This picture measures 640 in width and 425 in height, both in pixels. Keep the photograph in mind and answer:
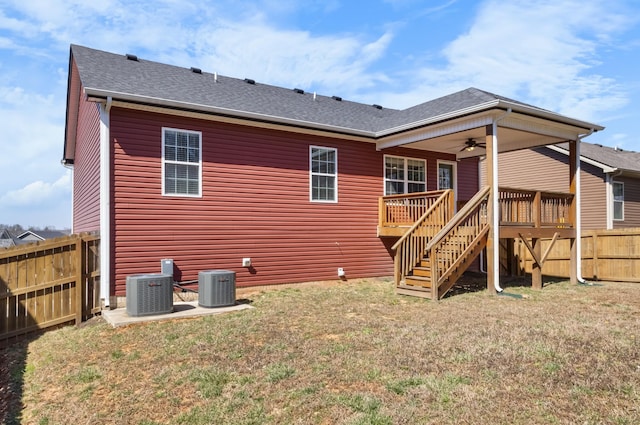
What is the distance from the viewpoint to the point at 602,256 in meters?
11.4

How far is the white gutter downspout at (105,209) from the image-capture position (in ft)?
24.3

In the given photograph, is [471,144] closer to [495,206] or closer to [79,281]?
[495,206]

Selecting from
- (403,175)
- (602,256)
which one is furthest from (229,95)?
(602,256)

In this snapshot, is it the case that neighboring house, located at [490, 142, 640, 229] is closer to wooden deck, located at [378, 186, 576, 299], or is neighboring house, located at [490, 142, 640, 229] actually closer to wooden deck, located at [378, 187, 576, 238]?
wooden deck, located at [378, 187, 576, 238]

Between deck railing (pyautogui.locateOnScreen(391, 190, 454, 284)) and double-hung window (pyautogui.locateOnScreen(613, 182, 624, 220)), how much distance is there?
444 inches

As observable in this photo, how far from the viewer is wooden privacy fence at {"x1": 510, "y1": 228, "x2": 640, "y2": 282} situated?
10969 mm

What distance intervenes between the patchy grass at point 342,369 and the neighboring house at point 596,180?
11.0 m

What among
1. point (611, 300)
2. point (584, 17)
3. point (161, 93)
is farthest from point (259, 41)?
point (611, 300)

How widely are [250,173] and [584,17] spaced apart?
799cm

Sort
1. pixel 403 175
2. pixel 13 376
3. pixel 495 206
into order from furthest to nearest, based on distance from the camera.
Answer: pixel 403 175 < pixel 495 206 < pixel 13 376

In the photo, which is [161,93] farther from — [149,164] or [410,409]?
[410,409]

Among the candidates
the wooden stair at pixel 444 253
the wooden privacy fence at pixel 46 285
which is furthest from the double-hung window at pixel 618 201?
the wooden privacy fence at pixel 46 285

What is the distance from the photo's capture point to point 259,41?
11.2 m

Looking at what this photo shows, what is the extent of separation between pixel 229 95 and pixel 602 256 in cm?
1076
